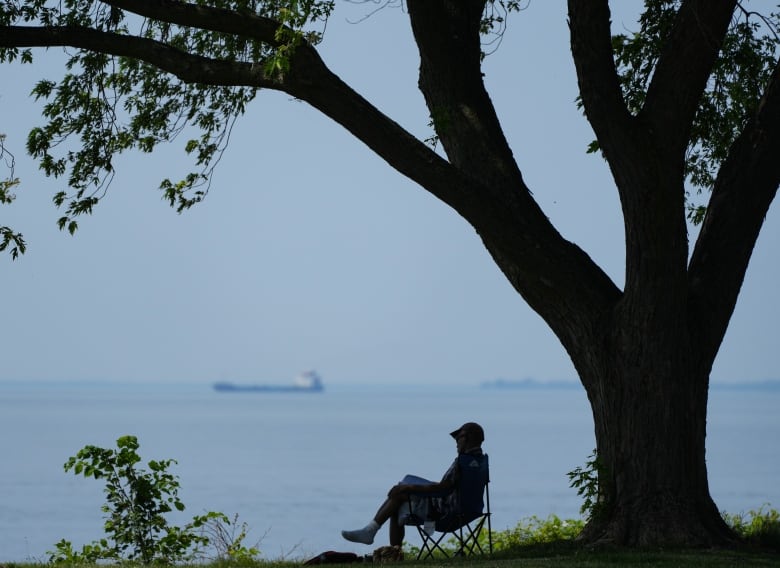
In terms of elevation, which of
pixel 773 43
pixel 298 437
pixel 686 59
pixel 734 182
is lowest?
pixel 298 437

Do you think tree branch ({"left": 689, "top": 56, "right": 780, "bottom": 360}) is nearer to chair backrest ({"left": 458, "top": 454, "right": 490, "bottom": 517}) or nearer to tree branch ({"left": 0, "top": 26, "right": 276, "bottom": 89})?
chair backrest ({"left": 458, "top": 454, "right": 490, "bottom": 517})

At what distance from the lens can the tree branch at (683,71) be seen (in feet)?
29.9

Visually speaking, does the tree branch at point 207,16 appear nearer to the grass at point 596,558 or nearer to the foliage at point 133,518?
the foliage at point 133,518

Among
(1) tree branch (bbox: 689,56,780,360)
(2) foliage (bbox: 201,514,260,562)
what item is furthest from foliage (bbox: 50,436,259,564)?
(1) tree branch (bbox: 689,56,780,360)

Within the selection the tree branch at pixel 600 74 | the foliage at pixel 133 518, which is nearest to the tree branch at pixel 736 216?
the tree branch at pixel 600 74

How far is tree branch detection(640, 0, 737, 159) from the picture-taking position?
9125 millimetres

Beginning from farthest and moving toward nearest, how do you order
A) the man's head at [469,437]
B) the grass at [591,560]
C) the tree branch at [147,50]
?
the man's head at [469,437] → the tree branch at [147,50] → the grass at [591,560]

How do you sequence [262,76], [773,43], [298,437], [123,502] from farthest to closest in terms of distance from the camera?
[298,437] < [773,43] < [123,502] < [262,76]

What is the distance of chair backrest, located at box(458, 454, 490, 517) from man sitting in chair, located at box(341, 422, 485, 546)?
0.05 metres

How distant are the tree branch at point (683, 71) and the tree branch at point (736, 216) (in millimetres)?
592

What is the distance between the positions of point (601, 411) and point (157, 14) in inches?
183

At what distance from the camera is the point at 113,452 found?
1016 cm

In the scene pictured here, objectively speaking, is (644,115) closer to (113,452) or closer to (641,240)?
(641,240)

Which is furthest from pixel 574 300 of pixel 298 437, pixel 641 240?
pixel 298 437
